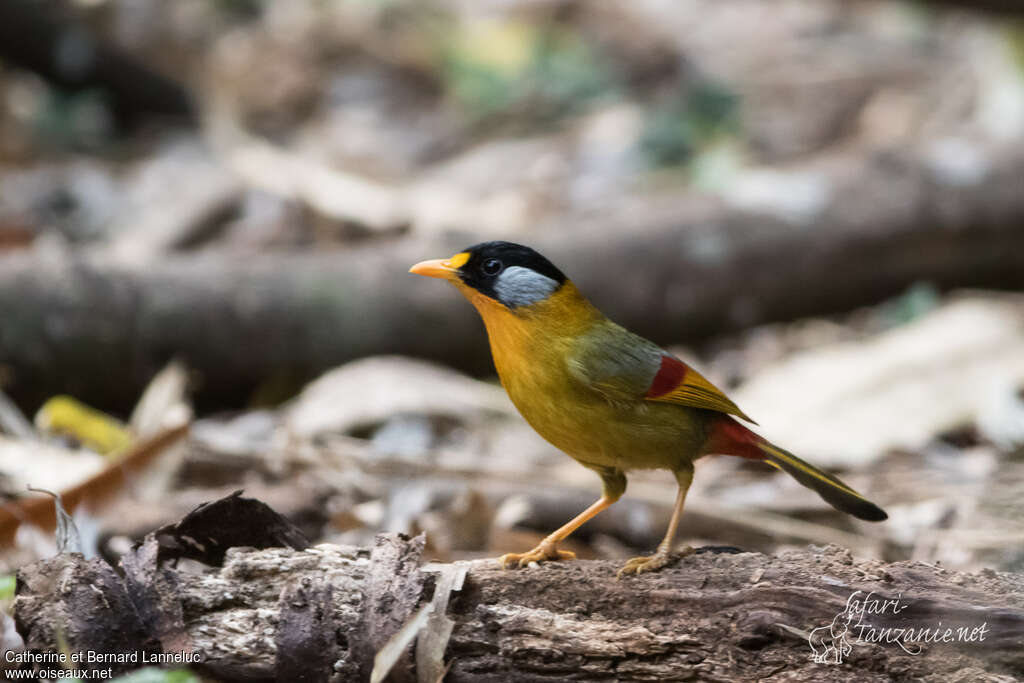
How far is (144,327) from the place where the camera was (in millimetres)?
5414

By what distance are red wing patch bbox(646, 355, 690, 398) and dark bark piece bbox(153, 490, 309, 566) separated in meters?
0.92

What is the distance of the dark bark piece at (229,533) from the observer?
2586mm

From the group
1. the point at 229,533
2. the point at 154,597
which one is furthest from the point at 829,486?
the point at 154,597

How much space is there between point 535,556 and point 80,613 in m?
1.01

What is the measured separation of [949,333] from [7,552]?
470 cm

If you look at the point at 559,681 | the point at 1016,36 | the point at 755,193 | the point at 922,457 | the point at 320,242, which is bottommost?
the point at 559,681

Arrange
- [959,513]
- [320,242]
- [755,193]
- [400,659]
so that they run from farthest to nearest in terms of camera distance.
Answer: [320,242]
[755,193]
[959,513]
[400,659]

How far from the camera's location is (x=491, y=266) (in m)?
2.83

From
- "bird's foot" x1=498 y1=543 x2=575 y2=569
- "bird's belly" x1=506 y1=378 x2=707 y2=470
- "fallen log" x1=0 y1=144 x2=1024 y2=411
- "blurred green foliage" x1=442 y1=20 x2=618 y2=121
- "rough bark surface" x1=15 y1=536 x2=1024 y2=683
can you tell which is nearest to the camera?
"rough bark surface" x1=15 y1=536 x2=1024 y2=683

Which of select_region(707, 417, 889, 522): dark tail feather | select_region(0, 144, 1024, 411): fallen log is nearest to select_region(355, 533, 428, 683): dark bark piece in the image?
select_region(707, 417, 889, 522): dark tail feather

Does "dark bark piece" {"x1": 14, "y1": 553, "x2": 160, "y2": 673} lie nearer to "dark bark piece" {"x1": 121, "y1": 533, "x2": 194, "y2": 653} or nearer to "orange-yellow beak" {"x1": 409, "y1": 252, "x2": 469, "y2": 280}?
"dark bark piece" {"x1": 121, "y1": 533, "x2": 194, "y2": 653}

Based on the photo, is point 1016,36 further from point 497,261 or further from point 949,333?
point 497,261

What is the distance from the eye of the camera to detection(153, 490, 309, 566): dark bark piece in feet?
8.48

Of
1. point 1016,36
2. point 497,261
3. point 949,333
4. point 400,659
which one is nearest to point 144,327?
point 497,261
